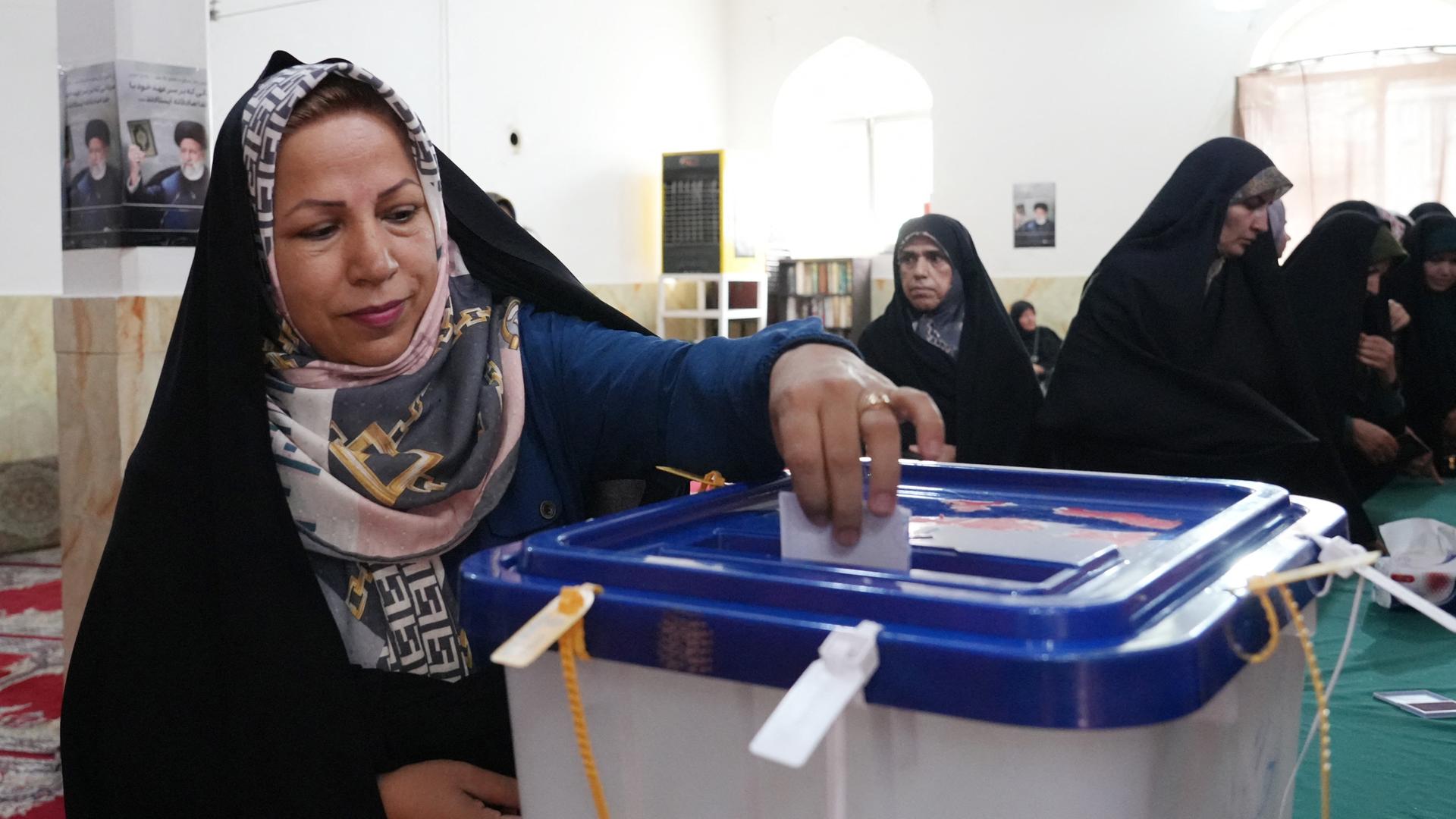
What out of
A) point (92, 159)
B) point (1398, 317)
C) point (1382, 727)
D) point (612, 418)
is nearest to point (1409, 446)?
point (1398, 317)

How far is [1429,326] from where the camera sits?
14.0 ft

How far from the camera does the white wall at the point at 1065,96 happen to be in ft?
23.9

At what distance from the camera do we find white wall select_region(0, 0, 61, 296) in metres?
4.78

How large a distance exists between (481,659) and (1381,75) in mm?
7785

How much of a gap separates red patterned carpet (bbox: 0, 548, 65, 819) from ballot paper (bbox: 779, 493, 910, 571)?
1.45 meters

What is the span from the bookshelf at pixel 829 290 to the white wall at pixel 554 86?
1.05 meters

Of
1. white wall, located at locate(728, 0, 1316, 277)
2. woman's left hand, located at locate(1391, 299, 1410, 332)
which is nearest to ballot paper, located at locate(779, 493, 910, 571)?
woman's left hand, located at locate(1391, 299, 1410, 332)

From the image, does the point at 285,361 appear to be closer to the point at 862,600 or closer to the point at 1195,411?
the point at 862,600

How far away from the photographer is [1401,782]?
1.39m

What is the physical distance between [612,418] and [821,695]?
66 cm

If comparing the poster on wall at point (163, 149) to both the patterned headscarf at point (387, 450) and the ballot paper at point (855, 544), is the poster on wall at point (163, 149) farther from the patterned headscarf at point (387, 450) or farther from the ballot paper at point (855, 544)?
the ballot paper at point (855, 544)

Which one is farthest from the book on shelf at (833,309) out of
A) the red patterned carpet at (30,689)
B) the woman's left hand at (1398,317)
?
the red patterned carpet at (30,689)

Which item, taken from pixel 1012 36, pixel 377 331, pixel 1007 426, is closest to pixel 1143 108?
pixel 1012 36

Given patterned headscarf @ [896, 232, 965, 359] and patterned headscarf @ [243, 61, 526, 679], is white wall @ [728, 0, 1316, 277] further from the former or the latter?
patterned headscarf @ [243, 61, 526, 679]
